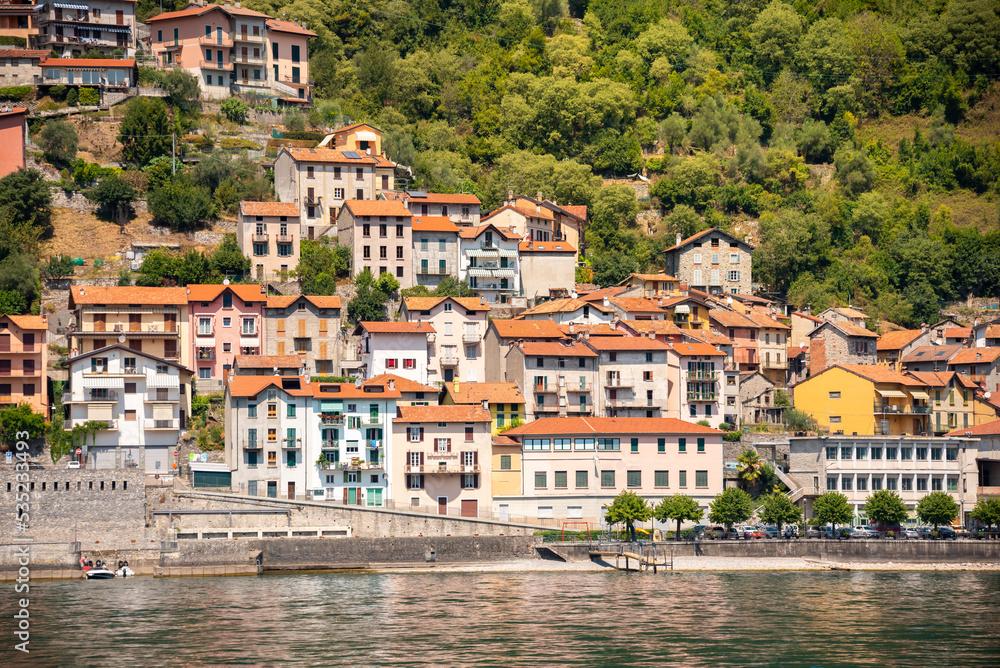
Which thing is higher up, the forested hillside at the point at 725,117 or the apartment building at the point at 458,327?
the forested hillside at the point at 725,117

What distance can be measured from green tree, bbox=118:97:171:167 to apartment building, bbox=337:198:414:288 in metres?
16.6

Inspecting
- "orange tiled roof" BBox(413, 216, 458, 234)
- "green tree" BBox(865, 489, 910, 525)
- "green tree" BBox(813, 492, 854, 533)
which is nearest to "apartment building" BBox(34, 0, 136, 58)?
"orange tiled roof" BBox(413, 216, 458, 234)

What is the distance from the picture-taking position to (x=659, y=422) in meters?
75.8

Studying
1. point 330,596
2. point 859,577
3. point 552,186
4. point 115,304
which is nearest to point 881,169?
point 552,186

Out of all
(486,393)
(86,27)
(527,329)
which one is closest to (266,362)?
(486,393)

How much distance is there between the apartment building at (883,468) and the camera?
75500 mm

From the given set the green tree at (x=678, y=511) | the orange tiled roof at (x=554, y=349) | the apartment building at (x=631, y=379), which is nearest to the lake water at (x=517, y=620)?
the green tree at (x=678, y=511)

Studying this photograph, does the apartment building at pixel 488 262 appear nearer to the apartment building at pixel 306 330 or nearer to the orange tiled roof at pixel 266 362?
the apartment building at pixel 306 330

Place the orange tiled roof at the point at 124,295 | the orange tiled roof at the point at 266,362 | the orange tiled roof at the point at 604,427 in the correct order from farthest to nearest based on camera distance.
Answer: the orange tiled roof at the point at 124,295, the orange tiled roof at the point at 266,362, the orange tiled roof at the point at 604,427

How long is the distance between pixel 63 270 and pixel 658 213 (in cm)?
5105

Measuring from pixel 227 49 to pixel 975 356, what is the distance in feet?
203

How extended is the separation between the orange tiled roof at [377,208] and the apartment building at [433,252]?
52.6 inches

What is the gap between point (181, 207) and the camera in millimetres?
90250

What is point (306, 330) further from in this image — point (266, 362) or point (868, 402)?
point (868, 402)
